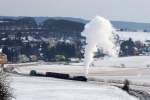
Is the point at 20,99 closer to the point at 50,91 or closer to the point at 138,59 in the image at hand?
the point at 50,91

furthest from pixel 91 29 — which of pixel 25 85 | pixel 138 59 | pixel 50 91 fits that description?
pixel 138 59

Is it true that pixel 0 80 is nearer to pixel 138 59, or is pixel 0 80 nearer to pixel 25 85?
pixel 25 85

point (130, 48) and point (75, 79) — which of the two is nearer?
point (75, 79)

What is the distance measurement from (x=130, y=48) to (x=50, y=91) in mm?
127062

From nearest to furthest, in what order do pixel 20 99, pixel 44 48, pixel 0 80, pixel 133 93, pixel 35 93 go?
pixel 0 80 → pixel 20 99 → pixel 35 93 → pixel 133 93 → pixel 44 48

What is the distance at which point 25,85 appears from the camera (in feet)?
184

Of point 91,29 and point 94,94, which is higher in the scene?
point 91,29

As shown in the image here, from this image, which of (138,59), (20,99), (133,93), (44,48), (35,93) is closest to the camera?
(20,99)

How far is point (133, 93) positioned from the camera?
5266cm

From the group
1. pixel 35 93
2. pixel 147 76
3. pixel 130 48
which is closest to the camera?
pixel 35 93

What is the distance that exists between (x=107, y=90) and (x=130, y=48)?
12328cm

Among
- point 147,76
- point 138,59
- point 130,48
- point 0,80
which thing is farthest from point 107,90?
point 130,48

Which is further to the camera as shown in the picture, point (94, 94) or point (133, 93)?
point (133, 93)

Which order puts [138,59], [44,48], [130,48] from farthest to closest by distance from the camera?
[130,48], [44,48], [138,59]
